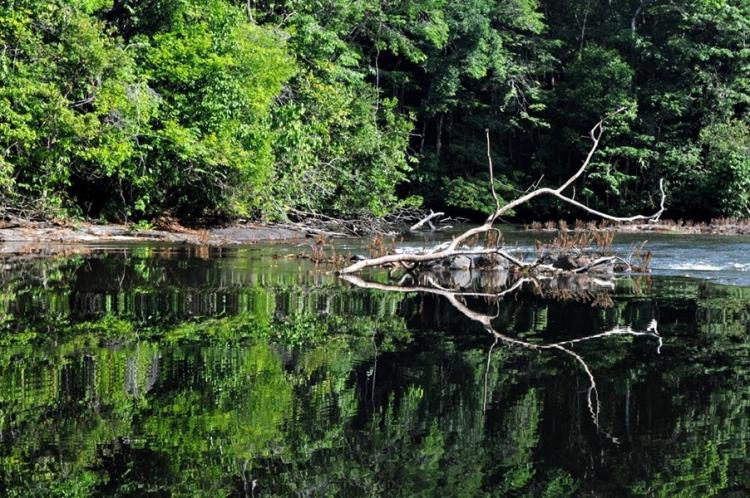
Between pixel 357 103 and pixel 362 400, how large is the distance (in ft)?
82.1

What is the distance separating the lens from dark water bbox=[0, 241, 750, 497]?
4.09 meters

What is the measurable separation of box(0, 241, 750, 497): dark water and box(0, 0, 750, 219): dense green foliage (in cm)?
999

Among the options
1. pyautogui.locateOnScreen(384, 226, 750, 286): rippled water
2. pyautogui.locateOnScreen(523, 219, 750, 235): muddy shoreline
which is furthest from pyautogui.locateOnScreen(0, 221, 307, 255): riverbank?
pyautogui.locateOnScreen(523, 219, 750, 235): muddy shoreline

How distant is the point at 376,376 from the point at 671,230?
2511 centimetres

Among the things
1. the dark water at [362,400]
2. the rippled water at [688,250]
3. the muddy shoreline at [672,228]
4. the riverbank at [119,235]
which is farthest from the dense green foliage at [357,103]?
the dark water at [362,400]

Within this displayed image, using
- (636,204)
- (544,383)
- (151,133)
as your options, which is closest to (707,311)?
(544,383)

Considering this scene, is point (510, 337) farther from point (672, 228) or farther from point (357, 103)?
point (672, 228)

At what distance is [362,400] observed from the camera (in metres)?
5.45

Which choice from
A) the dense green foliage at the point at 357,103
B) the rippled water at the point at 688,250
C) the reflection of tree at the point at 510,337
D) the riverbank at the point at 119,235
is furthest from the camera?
the dense green foliage at the point at 357,103

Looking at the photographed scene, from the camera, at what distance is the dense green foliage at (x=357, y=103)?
62.2 ft

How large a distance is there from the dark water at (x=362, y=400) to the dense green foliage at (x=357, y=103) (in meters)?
9.99

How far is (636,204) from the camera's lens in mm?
35469

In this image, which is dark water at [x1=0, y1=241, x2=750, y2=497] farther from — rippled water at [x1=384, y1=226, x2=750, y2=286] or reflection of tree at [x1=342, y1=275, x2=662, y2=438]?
rippled water at [x1=384, y1=226, x2=750, y2=286]

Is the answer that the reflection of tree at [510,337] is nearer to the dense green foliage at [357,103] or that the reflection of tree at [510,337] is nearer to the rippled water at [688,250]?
the rippled water at [688,250]
